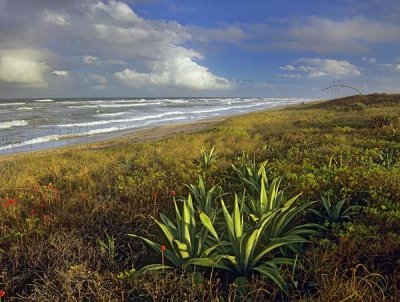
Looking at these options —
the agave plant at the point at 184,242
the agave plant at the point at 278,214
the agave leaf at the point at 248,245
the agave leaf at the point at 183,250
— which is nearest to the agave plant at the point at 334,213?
the agave plant at the point at 278,214

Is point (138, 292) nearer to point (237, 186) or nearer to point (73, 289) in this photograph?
point (73, 289)

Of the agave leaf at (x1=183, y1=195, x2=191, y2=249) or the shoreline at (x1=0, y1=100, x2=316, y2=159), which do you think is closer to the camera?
the agave leaf at (x1=183, y1=195, x2=191, y2=249)

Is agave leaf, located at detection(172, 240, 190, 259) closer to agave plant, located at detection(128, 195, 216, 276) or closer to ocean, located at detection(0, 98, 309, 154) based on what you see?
agave plant, located at detection(128, 195, 216, 276)

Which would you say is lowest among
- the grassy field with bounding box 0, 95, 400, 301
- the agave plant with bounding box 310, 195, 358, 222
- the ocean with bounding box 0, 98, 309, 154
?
the ocean with bounding box 0, 98, 309, 154

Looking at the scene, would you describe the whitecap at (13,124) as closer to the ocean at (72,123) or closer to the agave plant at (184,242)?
the ocean at (72,123)

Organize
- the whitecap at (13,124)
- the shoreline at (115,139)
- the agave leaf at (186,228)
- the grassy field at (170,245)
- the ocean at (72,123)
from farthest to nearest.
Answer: the whitecap at (13,124), the ocean at (72,123), the shoreline at (115,139), the agave leaf at (186,228), the grassy field at (170,245)

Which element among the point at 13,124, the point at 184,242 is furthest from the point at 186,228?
the point at 13,124

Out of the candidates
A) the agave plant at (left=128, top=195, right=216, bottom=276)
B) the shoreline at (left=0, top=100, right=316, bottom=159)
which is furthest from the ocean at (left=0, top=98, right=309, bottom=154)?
the agave plant at (left=128, top=195, right=216, bottom=276)

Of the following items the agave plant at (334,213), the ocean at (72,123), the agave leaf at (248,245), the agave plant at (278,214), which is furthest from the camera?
the ocean at (72,123)

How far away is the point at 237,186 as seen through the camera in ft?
19.0

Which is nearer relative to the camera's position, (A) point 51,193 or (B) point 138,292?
(B) point 138,292

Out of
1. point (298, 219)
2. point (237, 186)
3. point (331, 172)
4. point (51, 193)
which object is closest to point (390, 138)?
point (331, 172)

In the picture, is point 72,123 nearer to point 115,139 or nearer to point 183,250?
point 115,139

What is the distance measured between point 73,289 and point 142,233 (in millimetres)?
1233
